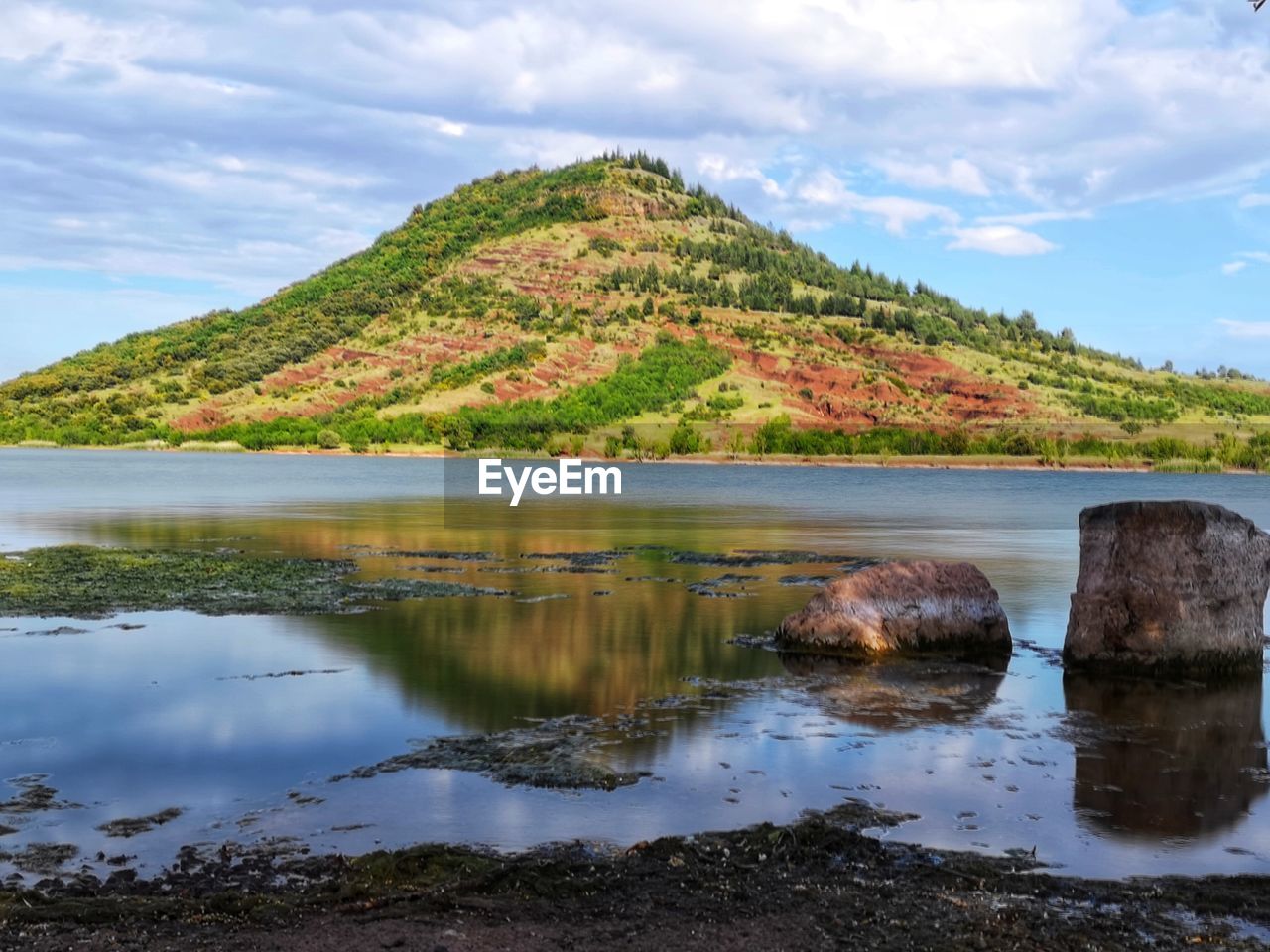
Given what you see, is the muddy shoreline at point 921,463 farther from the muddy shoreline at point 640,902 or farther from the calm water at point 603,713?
the muddy shoreline at point 640,902

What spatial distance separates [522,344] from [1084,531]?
159m

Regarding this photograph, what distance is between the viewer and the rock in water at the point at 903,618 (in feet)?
53.6

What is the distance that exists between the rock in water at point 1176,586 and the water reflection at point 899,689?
161 cm

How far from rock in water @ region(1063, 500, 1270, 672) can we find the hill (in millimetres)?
118236

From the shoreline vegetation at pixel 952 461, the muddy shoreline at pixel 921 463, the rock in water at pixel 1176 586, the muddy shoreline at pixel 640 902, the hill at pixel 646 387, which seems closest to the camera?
the muddy shoreline at pixel 640 902

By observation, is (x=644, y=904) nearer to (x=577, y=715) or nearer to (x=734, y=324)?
(x=577, y=715)

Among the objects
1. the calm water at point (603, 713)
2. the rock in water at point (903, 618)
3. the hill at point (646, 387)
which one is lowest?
the calm water at point (603, 713)

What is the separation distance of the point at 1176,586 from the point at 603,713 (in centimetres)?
720

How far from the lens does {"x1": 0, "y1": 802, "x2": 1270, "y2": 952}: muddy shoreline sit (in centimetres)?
695

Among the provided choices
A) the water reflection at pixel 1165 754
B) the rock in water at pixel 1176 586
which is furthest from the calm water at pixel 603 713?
the rock in water at pixel 1176 586

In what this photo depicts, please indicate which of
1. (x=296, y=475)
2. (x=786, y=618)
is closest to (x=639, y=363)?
(x=296, y=475)

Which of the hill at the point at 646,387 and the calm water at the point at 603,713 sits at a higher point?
the hill at the point at 646,387

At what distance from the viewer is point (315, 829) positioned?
29.6 ft

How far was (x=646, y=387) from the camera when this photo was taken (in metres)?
160
